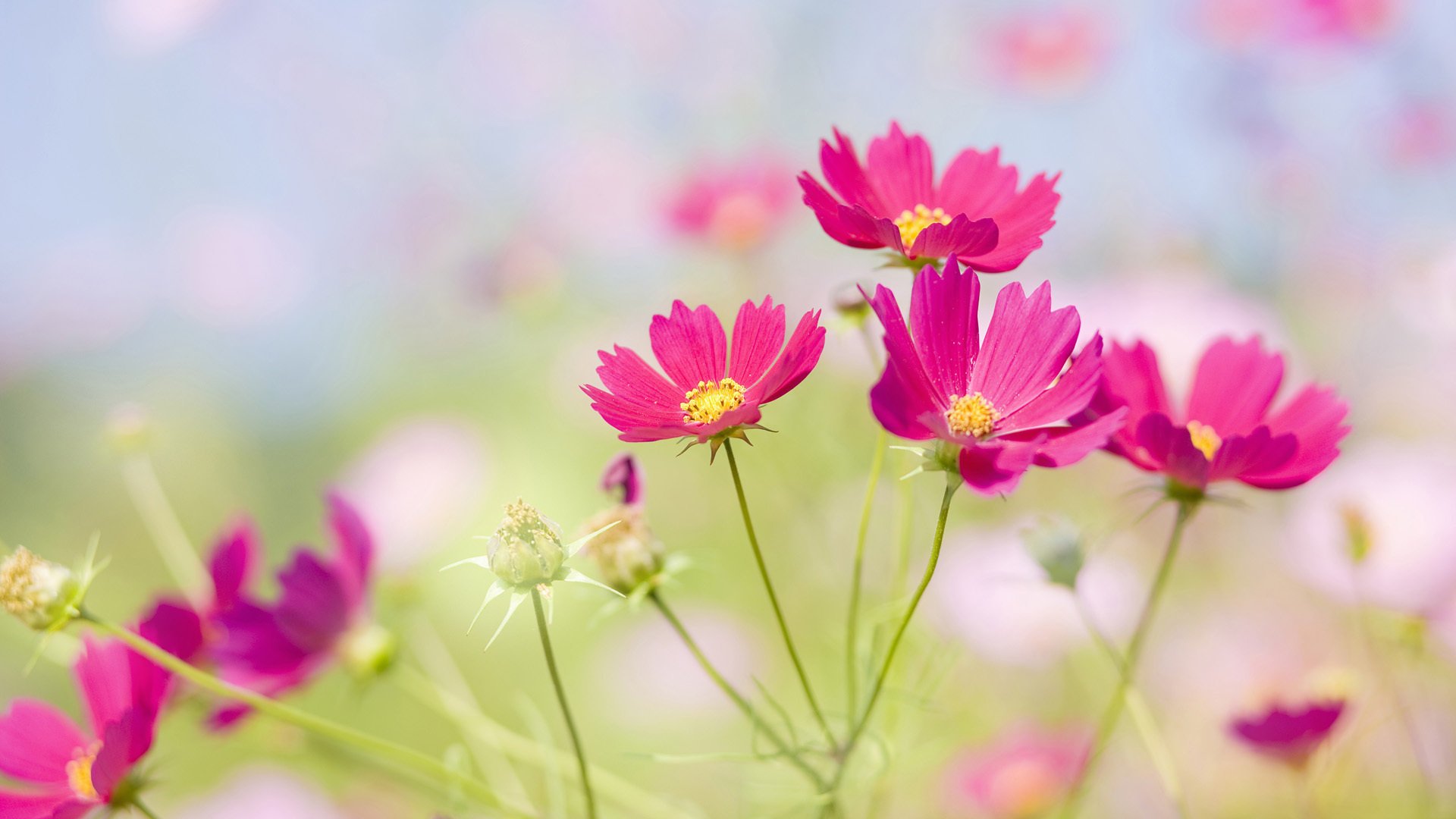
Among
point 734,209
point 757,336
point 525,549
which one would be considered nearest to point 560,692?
point 525,549

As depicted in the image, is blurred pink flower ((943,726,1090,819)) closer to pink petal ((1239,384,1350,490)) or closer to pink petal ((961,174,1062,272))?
pink petal ((1239,384,1350,490))

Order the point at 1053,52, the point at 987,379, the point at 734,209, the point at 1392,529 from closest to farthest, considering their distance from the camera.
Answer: the point at 987,379, the point at 1392,529, the point at 734,209, the point at 1053,52

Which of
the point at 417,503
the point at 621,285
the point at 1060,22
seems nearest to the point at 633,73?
the point at 621,285

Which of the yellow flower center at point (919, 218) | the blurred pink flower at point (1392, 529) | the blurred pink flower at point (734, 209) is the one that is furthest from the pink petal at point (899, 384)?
the blurred pink flower at point (734, 209)

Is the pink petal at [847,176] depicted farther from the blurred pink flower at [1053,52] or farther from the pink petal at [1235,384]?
the blurred pink flower at [1053,52]

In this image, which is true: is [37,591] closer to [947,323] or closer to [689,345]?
[689,345]

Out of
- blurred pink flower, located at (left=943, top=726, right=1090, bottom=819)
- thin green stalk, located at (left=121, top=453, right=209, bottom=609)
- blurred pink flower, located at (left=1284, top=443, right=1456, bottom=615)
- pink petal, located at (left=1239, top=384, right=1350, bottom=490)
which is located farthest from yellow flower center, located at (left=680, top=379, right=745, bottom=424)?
blurred pink flower, located at (left=1284, top=443, right=1456, bottom=615)
